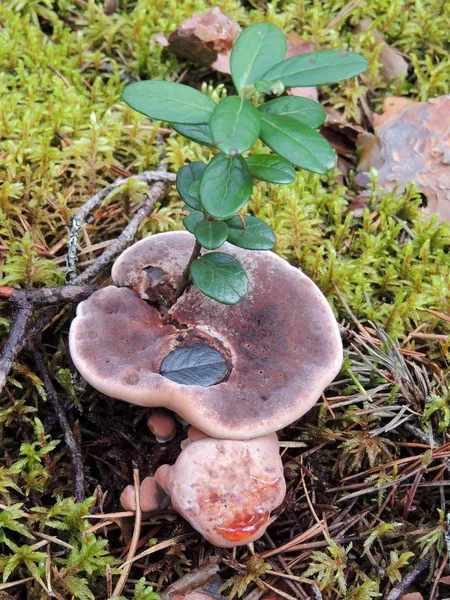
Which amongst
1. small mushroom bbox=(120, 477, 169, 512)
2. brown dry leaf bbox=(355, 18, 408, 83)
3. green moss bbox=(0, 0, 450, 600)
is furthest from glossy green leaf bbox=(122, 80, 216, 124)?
brown dry leaf bbox=(355, 18, 408, 83)

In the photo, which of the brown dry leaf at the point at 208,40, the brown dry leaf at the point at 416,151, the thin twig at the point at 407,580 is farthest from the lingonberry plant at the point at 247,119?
the brown dry leaf at the point at 208,40

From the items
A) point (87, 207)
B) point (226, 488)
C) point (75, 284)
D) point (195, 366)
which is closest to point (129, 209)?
point (87, 207)

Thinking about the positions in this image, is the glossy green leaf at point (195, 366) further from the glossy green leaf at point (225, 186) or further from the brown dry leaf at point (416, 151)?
the brown dry leaf at point (416, 151)

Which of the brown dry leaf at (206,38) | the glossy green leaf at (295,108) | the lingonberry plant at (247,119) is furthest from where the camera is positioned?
the brown dry leaf at (206,38)

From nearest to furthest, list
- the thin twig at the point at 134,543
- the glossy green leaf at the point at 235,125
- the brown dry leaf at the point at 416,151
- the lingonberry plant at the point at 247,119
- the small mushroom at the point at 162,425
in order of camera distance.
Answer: the glossy green leaf at the point at 235,125, the lingonberry plant at the point at 247,119, the thin twig at the point at 134,543, the small mushroom at the point at 162,425, the brown dry leaf at the point at 416,151

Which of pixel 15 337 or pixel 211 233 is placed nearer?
pixel 211 233

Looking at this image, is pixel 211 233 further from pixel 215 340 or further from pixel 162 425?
pixel 162 425

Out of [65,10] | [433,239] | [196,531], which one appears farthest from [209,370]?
[65,10]
